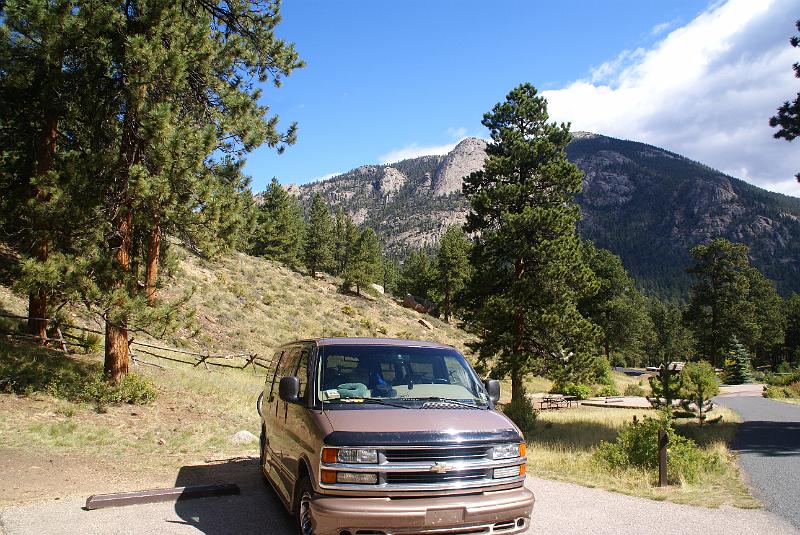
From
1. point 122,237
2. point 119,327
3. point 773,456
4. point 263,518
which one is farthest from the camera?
point 122,237

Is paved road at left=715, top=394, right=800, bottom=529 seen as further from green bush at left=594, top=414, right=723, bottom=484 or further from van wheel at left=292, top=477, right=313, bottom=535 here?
van wheel at left=292, top=477, right=313, bottom=535

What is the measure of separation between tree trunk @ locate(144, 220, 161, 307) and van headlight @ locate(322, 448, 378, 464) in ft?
29.7

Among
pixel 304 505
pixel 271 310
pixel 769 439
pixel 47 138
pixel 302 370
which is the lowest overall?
pixel 769 439

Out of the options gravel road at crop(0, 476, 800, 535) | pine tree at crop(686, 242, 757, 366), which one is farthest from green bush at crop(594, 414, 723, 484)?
pine tree at crop(686, 242, 757, 366)

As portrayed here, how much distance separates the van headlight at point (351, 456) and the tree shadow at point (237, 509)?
1949mm

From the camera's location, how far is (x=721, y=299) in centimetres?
4784

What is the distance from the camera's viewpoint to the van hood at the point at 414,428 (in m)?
4.39

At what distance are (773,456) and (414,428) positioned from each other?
10.8 meters

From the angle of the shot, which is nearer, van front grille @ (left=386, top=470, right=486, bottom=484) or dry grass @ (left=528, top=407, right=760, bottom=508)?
van front grille @ (left=386, top=470, right=486, bottom=484)

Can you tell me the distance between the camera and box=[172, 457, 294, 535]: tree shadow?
579 cm

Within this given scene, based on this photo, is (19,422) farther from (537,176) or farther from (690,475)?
(537,176)

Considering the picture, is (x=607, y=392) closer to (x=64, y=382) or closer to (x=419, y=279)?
(x=64, y=382)

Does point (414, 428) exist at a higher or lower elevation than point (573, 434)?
higher

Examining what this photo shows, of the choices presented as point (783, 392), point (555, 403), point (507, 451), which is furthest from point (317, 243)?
point (507, 451)
